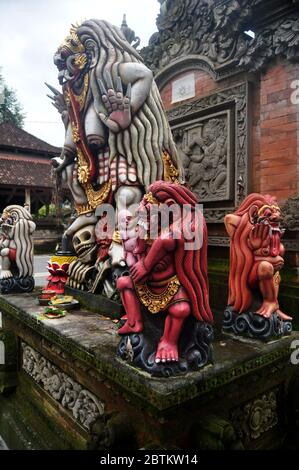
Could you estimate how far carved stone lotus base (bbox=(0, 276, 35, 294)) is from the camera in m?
4.23

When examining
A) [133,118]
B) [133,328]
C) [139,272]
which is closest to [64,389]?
[133,328]

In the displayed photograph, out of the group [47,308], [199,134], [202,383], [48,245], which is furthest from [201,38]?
[48,245]

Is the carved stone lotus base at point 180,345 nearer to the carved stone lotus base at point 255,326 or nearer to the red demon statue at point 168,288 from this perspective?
the red demon statue at point 168,288

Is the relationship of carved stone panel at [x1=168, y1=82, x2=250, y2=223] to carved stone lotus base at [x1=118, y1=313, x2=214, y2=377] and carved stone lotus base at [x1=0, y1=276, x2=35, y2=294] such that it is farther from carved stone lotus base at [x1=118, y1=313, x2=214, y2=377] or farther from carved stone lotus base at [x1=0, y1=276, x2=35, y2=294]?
carved stone lotus base at [x1=118, y1=313, x2=214, y2=377]

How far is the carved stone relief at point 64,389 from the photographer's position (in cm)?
260

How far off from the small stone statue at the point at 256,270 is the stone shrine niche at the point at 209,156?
2499 millimetres

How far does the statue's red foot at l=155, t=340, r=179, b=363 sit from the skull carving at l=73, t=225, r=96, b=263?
194 centimetres

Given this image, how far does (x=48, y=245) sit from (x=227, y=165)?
17.4 metres

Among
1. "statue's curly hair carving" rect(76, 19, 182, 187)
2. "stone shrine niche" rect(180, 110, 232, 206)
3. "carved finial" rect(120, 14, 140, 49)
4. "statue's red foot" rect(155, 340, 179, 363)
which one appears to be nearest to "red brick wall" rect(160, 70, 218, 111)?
"stone shrine niche" rect(180, 110, 232, 206)

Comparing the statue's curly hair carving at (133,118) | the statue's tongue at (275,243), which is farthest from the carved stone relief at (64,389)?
the statue's curly hair carving at (133,118)

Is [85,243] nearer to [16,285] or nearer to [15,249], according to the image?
[15,249]

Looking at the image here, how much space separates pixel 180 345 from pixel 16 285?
9.22 feet

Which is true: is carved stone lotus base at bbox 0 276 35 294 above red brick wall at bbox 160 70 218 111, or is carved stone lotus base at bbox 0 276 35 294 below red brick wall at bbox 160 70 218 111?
below

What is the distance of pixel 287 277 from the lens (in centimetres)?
431
